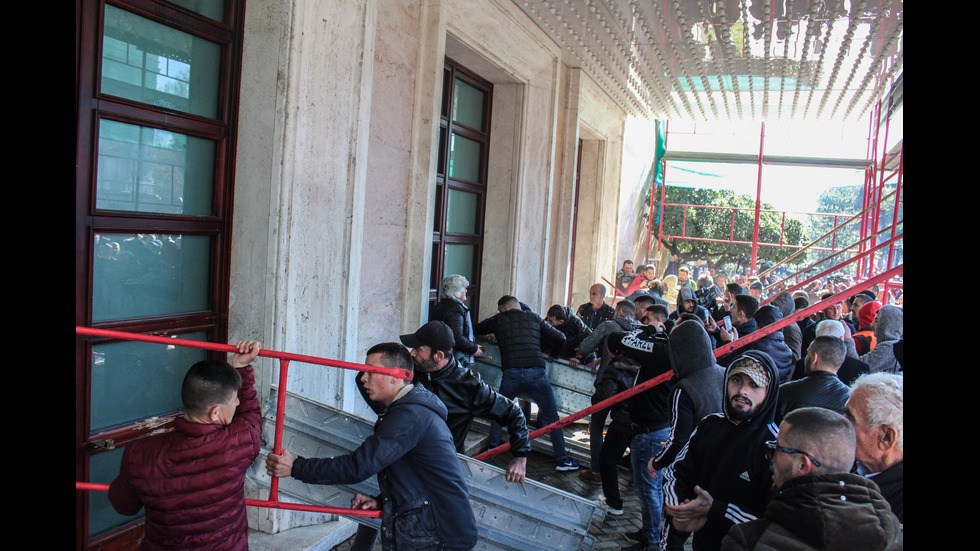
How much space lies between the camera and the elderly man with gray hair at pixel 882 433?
2197 mm

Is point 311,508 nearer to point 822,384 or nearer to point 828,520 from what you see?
point 828,520

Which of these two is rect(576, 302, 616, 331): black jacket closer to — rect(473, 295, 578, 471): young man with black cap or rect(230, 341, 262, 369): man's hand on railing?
rect(473, 295, 578, 471): young man with black cap

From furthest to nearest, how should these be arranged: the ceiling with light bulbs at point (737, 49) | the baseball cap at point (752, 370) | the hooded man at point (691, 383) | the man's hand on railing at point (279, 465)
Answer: the ceiling with light bulbs at point (737, 49) → the hooded man at point (691, 383) → the baseball cap at point (752, 370) → the man's hand on railing at point (279, 465)

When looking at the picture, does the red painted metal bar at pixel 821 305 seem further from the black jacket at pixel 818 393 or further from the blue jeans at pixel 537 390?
the blue jeans at pixel 537 390

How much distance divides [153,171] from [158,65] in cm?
54

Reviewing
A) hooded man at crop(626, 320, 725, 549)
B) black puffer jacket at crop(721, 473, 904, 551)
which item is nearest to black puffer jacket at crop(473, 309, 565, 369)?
hooded man at crop(626, 320, 725, 549)

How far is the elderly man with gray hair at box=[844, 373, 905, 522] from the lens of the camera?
7.21ft

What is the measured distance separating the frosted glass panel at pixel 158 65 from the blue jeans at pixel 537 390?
328 centimetres

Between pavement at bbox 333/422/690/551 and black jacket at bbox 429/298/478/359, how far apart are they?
4.02ft

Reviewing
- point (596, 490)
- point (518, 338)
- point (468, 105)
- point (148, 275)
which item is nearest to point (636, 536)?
point (596, 490)

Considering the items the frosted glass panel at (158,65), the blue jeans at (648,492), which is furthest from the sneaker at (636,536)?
the frosted glass panel at (158,65)

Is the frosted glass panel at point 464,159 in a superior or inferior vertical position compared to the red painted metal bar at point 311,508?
superior

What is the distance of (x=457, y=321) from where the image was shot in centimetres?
551
